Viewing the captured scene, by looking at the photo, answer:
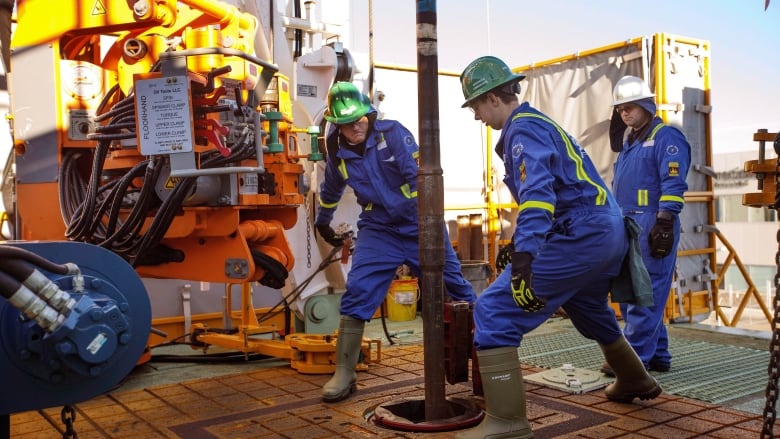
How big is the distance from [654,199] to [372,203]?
221cm

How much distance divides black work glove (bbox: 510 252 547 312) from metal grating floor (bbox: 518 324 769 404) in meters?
1.87

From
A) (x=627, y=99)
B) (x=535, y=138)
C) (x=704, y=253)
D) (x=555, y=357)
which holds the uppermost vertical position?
(x=627, y=99)

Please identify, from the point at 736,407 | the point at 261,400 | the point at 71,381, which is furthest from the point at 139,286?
the point at 736,407

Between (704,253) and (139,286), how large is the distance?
7087mm

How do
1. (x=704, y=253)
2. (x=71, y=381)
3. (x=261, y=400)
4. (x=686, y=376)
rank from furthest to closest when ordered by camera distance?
(x=704, y=253) → (x=686, y=376) → (x=261, y=400) → (x=71, y=381)

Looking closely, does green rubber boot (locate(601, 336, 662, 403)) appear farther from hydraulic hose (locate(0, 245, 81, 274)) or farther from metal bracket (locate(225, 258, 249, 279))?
hydraulic hose (locate(0, 245, 81, 274))

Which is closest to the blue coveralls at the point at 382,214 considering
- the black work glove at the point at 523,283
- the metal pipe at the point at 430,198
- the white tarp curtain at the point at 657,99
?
the metal pipe at the point at 430,198

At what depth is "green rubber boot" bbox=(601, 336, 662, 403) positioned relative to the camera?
4328 mm

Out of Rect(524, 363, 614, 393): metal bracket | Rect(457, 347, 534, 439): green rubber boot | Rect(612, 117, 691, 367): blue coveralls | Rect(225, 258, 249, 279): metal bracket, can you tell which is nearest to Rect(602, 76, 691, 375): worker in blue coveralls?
Rect(612, 117, 691, 367): blue coveralls

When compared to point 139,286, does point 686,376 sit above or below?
below

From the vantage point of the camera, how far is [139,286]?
2.63 meters

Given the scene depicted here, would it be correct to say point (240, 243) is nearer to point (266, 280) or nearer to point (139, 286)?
point (266, 280)

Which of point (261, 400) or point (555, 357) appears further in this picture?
point (555, 357)

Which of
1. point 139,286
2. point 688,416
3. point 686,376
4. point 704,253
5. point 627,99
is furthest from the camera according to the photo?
point 704,253
